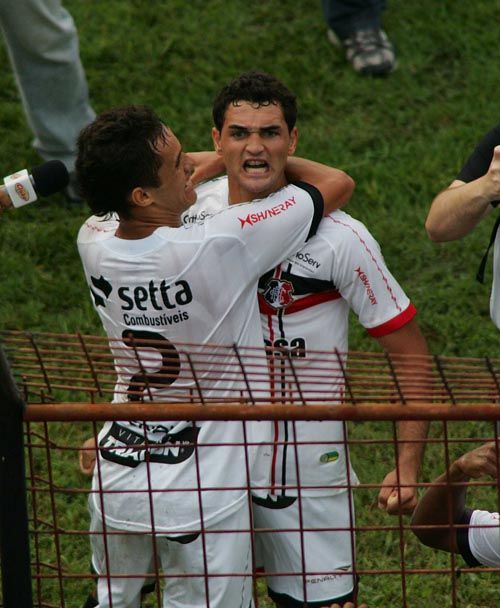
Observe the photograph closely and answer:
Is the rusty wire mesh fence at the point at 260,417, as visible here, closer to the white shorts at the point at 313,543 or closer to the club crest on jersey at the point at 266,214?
the white shorts at the point at 313,543

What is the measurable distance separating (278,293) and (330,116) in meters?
4.21

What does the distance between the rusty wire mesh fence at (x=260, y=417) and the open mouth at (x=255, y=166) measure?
1.95ft

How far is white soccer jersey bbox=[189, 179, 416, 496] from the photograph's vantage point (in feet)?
13.7

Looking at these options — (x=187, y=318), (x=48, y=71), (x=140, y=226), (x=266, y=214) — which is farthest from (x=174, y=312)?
(x=48, y=71)

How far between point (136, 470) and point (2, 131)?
14.8 ft

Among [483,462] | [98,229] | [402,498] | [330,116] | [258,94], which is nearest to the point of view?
[483,462]

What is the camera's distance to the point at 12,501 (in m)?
3.46

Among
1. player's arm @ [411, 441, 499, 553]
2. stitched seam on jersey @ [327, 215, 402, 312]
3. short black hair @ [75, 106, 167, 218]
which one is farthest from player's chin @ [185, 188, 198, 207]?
player's arm @ [411, 441, 499, 553]

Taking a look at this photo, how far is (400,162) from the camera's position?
7840 millimetres

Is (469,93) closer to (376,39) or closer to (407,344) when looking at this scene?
(376,39)

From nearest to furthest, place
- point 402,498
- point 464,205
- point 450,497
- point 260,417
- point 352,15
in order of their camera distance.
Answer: point 260,417 → point 450,497 → point 402,498 → point 464,205 → point 352,15

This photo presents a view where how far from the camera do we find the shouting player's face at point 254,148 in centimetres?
427

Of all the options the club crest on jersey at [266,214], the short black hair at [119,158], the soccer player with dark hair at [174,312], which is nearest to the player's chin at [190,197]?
the soccer player with dark hair at [174,312]

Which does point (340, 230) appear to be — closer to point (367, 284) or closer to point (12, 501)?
point (367, 284)
